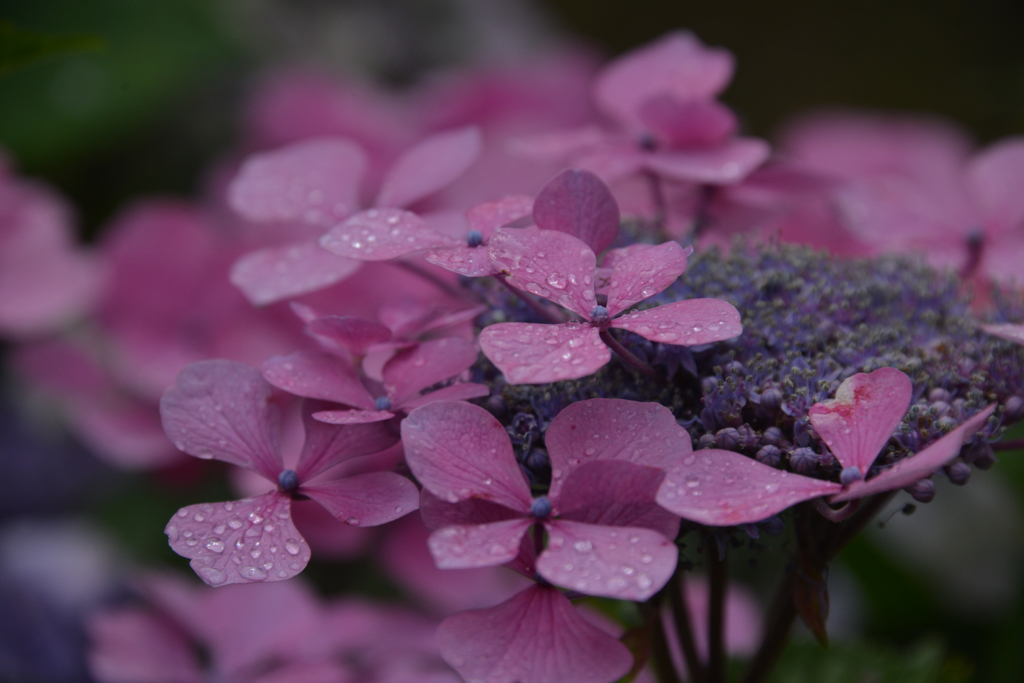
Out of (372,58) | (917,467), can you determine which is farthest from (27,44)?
(372,58)

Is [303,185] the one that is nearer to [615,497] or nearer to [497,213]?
[497,213]

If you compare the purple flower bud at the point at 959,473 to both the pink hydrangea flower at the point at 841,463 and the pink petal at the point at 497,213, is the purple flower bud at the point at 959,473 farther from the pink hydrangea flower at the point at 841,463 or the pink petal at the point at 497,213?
the pink petal at the point at 497,213

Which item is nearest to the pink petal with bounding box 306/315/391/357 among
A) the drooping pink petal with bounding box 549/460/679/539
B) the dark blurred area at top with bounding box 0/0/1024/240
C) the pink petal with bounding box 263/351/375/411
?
the pink petal with bounding box 263/351/375/411

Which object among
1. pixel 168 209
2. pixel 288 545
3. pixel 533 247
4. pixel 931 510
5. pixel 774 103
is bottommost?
pixel 931 510

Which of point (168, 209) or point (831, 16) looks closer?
point (168, 209)

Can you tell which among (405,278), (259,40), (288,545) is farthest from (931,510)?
(259,40)

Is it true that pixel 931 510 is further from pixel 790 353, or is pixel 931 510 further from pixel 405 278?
pixel 790 353
